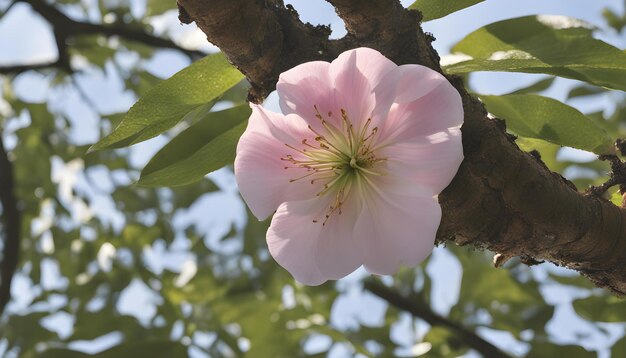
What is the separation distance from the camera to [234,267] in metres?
1.65

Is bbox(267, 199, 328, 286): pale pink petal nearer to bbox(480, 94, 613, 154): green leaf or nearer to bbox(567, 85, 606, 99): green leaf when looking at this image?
bbox(480, 94, 613, 154): green leaf

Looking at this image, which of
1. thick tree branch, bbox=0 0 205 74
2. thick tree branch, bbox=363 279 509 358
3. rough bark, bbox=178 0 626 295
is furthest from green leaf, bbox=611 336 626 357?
thick tree branch, bbox=0 0 205 74

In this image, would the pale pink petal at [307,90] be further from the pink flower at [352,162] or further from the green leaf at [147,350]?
the green leaf at [147,350]

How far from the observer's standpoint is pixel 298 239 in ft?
1.64

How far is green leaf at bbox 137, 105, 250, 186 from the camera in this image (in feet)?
1.89

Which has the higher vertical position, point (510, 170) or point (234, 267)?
point (510, 170)

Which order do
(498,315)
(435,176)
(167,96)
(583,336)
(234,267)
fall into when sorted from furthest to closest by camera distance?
(234,267)
(583,336)
(498,315)
(167,96)
(435,176)

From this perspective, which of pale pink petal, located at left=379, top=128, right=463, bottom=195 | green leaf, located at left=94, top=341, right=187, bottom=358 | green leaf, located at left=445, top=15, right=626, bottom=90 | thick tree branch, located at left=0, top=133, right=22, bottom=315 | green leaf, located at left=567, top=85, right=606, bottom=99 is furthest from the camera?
thick tree branch, located at left=0, top=133, right=22, bottom=315

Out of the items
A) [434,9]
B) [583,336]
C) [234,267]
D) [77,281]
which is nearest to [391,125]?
[434,9]

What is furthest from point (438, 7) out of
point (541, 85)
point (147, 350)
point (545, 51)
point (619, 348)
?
point (147, 350)

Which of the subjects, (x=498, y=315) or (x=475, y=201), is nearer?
(x=475, y=201)

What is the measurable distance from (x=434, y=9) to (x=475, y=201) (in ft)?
0.58

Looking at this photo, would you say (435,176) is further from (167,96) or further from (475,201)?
(167,96)

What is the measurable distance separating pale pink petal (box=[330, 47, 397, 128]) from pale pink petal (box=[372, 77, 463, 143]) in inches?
0.7
